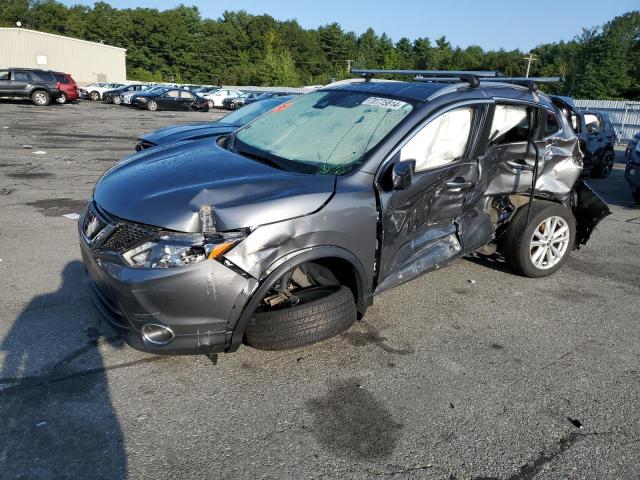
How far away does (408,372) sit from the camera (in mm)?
3357

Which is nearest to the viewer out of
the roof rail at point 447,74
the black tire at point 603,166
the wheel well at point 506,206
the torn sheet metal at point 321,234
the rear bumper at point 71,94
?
the torn sheet metal at point 321,234

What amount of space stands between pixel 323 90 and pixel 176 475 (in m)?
3.32

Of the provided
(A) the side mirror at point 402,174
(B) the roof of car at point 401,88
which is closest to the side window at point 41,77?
(B) the roof of car at point 401,88

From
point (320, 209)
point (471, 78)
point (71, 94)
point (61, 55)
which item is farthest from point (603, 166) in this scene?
point (61, 55)

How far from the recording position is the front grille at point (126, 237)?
2.80 meters

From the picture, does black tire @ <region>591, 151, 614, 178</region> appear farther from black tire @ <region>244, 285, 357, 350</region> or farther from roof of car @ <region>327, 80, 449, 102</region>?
black tire @ <region>244, 285, 357, 350</region>

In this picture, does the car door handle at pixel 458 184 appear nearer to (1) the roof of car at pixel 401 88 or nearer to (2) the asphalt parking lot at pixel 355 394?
(1) the roof of car at pixel 401 88

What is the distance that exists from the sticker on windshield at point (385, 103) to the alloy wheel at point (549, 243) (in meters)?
2.00

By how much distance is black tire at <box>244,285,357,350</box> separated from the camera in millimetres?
3150

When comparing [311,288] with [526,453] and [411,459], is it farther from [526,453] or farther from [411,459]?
[526,453]

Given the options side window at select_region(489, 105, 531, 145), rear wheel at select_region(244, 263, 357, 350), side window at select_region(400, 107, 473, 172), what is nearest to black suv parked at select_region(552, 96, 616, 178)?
side window at select_region(489, 105, 531, 145)

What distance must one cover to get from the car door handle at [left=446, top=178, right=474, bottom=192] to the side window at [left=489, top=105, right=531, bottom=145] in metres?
0.55

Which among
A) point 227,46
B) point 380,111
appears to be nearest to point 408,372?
point 380,111

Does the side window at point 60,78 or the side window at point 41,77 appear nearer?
the side window at point 41,77
